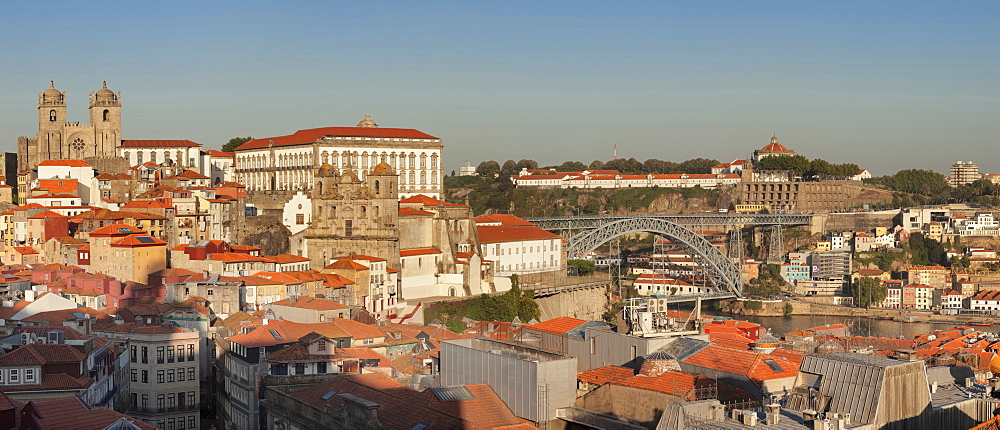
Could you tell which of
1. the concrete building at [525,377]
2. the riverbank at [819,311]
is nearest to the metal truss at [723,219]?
the riverbank at [819,311]

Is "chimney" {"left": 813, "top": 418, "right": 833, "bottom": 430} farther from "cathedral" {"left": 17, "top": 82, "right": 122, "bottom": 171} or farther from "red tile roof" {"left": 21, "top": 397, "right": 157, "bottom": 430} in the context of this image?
"cathedral" {"left": 17, "top": 82, "right": 122, "bottom": 171}

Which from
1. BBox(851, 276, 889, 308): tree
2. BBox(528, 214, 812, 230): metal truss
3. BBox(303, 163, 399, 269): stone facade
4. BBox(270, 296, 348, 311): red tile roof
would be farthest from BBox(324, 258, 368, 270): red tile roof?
BBox(851, 276, 889, 308): tree

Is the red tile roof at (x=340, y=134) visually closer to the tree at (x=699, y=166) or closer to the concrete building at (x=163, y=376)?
the concrete building at (x=163, y=376)

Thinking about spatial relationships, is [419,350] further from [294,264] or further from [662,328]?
[294,264]

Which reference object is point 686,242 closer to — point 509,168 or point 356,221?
point 356,221

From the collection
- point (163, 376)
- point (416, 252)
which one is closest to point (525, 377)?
point (163, 376)

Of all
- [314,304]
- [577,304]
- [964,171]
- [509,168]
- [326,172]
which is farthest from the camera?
[964,171]
